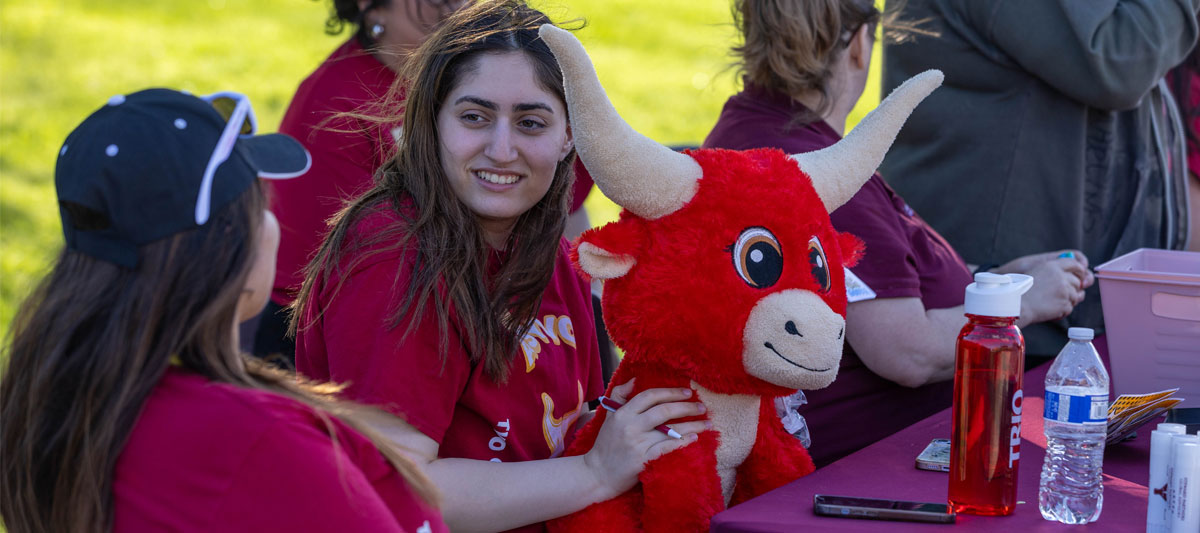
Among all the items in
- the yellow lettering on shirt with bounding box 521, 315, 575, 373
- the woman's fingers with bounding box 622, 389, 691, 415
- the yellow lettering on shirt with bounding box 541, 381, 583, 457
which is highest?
the yellow lettering on shirt with bounding box 521, 315, 575, 373

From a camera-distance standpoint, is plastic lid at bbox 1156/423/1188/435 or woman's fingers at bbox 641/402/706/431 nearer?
plastic lid at bbox 1156/423/1188/435

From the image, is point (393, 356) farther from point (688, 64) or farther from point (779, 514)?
point (688, 64)

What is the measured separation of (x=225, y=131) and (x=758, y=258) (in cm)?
69

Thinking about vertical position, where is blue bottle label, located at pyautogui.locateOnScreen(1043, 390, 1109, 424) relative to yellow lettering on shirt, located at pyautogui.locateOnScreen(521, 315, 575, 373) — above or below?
below

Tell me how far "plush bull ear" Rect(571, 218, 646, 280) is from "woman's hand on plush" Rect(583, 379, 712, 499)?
0.63ft

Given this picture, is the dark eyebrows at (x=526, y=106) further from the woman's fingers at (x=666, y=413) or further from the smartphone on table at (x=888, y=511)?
the smartphone on table at (x=888, y=511)

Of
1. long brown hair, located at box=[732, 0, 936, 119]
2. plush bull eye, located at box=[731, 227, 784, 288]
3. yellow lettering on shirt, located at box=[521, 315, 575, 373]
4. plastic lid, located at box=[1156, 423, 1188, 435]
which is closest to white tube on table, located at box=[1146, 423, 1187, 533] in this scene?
plastic lid, located at box=[1156, 423, 1188, 435]

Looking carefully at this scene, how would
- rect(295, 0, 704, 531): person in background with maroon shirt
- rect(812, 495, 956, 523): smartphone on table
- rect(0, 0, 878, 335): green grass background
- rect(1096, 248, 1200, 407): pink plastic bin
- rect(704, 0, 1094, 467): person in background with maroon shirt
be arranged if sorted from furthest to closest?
rect(0, 0, 878, 335): green grass background, rect(704, 0, 1094, 467): person in background with maroon shirt, rect(1096, 248, 1200, 407): pink plastic bin, rect(295, 0, 704, 531): person in background with maroon shirt, rect(812, 495, 956, 523): smartphone on table

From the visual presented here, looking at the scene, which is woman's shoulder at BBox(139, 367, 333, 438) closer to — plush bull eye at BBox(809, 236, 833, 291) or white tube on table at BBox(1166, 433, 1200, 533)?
plush bull eye at BBox(809, 236, 833, 291)

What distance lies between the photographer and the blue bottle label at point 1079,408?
1474 millimetres

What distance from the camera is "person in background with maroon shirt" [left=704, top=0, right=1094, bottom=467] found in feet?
7.21

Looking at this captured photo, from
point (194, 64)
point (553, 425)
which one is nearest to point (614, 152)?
point (553, 425)

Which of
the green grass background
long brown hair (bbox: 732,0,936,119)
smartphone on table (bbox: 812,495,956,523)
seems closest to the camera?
smartphone on table (bbox: 812,495,956,523)

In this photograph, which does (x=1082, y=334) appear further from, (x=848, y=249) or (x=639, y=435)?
(x=639, y=435)
